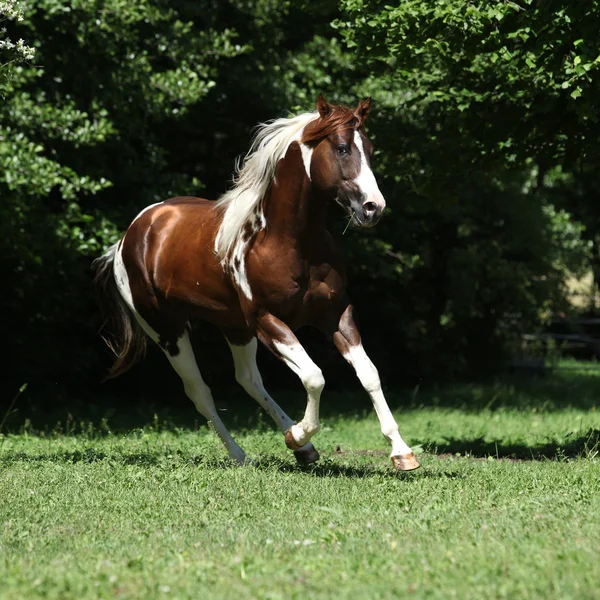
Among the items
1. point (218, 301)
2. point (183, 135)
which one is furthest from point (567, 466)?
point (183, 135)

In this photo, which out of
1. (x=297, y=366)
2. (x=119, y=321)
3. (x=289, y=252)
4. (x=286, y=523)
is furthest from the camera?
(x=119, y=321)

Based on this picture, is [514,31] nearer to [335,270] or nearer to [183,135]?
[335,270]

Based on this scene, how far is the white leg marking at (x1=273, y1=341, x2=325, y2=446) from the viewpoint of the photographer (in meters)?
7.69

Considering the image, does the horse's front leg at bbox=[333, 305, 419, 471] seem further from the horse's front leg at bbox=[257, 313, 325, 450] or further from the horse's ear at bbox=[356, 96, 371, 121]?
the horse's ear at bbox=[356, 96, 371, 121]

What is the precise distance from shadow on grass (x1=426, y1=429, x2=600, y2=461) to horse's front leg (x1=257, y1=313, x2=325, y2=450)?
279cm

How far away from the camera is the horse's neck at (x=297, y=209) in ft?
26.1

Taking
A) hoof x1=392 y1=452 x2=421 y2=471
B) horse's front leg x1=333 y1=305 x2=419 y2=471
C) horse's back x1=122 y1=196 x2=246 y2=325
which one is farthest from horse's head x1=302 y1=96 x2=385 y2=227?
hoof x1=392 y1=452 x2=421 y2=471

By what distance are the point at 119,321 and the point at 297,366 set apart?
3.13m

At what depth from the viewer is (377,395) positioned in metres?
7.75

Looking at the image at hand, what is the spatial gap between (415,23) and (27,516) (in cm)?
541

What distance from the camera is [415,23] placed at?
30.5 feet

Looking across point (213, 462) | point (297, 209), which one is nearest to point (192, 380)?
point (213, 462)

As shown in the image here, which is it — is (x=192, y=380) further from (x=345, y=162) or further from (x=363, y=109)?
(x=363, y=109)

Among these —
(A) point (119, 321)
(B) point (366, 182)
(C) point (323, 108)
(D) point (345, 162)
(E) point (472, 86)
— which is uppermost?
(E) point (472, 86)
